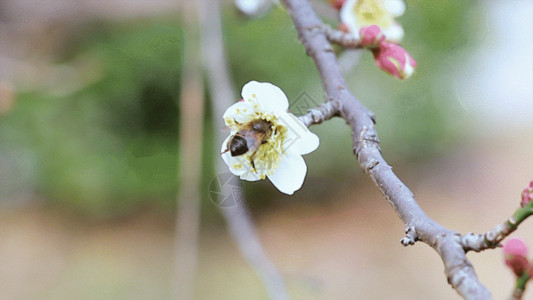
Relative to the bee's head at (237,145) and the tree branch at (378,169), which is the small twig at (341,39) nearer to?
the tree branch at (378,169)

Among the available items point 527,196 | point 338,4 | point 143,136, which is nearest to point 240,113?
point 527,196

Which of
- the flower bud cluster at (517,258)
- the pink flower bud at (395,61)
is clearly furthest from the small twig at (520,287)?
the pink flower bud at (395,61)

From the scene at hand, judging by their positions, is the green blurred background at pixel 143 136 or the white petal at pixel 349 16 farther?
the green blurred background at pixel 143 136

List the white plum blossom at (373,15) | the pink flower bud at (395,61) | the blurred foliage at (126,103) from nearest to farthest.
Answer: the pink flower bud at (395,61), the white plum blossom at (373,15), the blurred foliage at (126,103)

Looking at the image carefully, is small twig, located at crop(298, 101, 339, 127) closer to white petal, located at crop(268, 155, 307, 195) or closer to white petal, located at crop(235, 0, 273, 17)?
white petal, located at crop(268, 155, 307, 195)

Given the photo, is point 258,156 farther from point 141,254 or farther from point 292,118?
point 141,254

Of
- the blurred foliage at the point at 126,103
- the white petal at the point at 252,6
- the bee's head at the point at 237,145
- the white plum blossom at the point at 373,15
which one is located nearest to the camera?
the bee's head at the point at 237,145

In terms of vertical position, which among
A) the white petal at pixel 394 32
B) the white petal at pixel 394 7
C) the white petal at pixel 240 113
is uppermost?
the white petal at pixel 394 7
